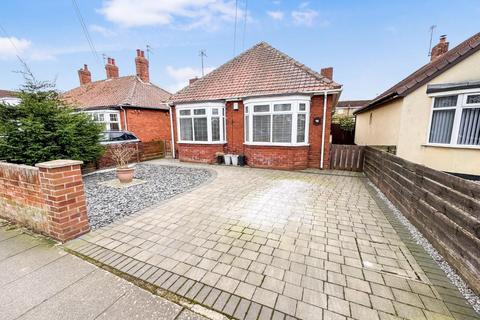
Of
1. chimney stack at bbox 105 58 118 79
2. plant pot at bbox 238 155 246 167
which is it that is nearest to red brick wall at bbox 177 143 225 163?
plant pot at bbox 238 155 246 167

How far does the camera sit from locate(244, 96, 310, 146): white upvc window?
320 inches

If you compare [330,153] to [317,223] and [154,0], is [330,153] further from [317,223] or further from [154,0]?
[154,0]

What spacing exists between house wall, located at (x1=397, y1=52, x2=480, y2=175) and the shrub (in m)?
12.2

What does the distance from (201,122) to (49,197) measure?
7.79 m

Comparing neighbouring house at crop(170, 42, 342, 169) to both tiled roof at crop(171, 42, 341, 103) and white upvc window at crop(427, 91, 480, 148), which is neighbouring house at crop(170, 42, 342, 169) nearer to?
tiled roof at crop(171, 42, 341, 103)

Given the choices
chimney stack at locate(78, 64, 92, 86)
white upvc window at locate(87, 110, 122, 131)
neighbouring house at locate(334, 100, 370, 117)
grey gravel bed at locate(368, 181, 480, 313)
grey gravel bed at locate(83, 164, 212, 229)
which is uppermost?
chimney stack at locate(78, 64, 92, 86)


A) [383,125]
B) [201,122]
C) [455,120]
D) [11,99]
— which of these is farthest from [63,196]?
[11,99]

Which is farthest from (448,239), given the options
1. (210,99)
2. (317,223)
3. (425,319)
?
(210,99)

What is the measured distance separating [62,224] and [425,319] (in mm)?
4547

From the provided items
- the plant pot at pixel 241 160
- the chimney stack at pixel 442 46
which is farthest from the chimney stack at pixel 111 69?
the chimney stack at pixel 442 46

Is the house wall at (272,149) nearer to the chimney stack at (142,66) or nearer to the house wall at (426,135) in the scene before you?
the house wall at (426,135)

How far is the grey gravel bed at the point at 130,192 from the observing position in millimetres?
4184

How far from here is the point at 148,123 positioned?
15617 mm

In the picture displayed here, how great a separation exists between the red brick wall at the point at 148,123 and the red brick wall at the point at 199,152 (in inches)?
236
